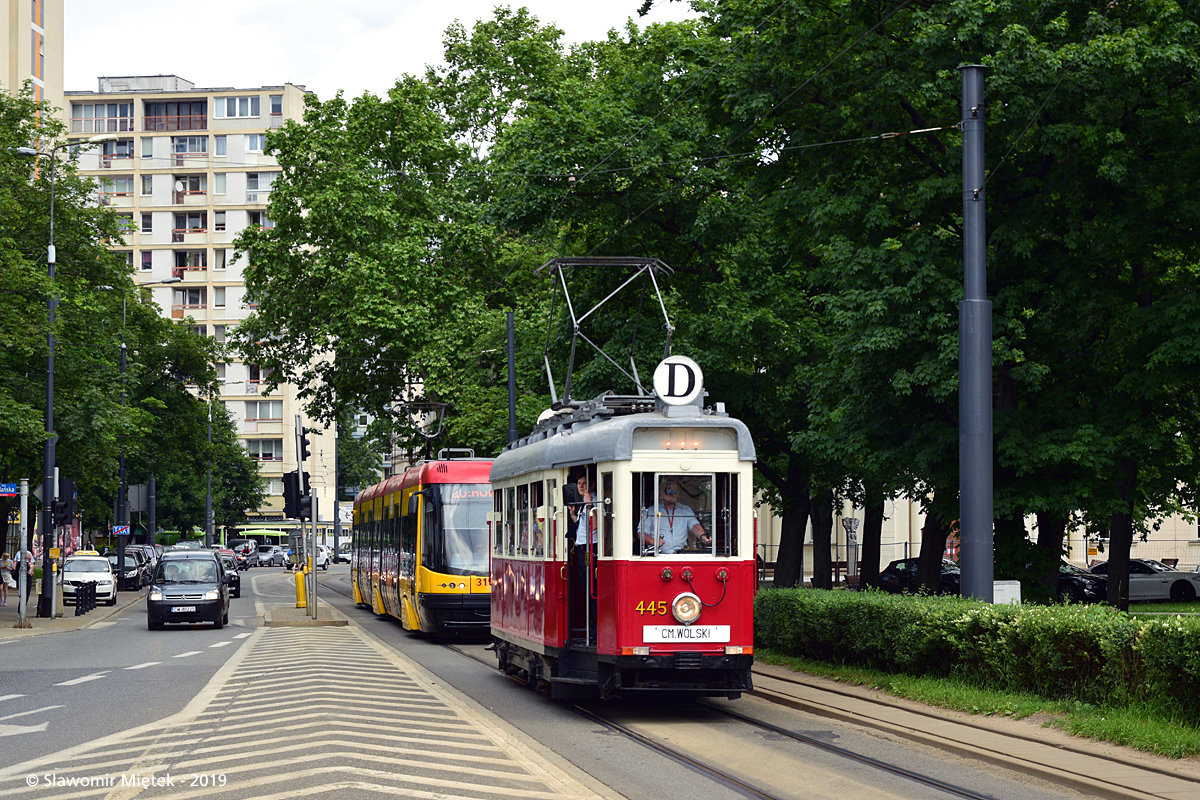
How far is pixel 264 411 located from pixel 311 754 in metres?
98.3

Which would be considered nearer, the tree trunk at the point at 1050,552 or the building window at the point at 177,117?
the tree trunk at the point at 1050,552

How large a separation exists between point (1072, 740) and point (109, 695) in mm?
11286

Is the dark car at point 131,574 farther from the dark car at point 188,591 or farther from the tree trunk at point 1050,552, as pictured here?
the tree trunk at point 1050,552

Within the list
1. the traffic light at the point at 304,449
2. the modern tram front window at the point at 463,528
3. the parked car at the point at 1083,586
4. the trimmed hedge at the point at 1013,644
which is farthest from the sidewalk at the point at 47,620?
the parked car at the point at 1083,586

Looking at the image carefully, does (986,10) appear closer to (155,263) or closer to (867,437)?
(867,437)

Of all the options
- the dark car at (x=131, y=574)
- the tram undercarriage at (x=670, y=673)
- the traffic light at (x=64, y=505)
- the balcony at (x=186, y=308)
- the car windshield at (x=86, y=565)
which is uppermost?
the balcony at (x=186, y=308)

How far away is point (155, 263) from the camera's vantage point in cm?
10444

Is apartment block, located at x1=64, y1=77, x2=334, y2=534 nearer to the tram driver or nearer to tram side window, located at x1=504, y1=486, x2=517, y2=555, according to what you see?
tram side window, located at x1=504, y1=486, x2=517, y2=555

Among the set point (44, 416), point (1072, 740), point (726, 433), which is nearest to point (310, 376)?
point (44, 416)

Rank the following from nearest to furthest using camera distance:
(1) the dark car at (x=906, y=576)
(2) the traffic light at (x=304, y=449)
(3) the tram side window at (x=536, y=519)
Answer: (3) the tram side window at (x=536, y=519)
(2) the traffic light at (x=304, y=449)
(1) the dark car at (x=906, y=576)

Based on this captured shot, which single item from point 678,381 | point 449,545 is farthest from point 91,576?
point 678,381

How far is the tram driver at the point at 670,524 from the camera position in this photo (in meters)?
14.9

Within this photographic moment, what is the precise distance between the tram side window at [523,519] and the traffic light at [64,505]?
70.8ft

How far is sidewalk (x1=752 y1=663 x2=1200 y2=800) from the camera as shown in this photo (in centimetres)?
1022
